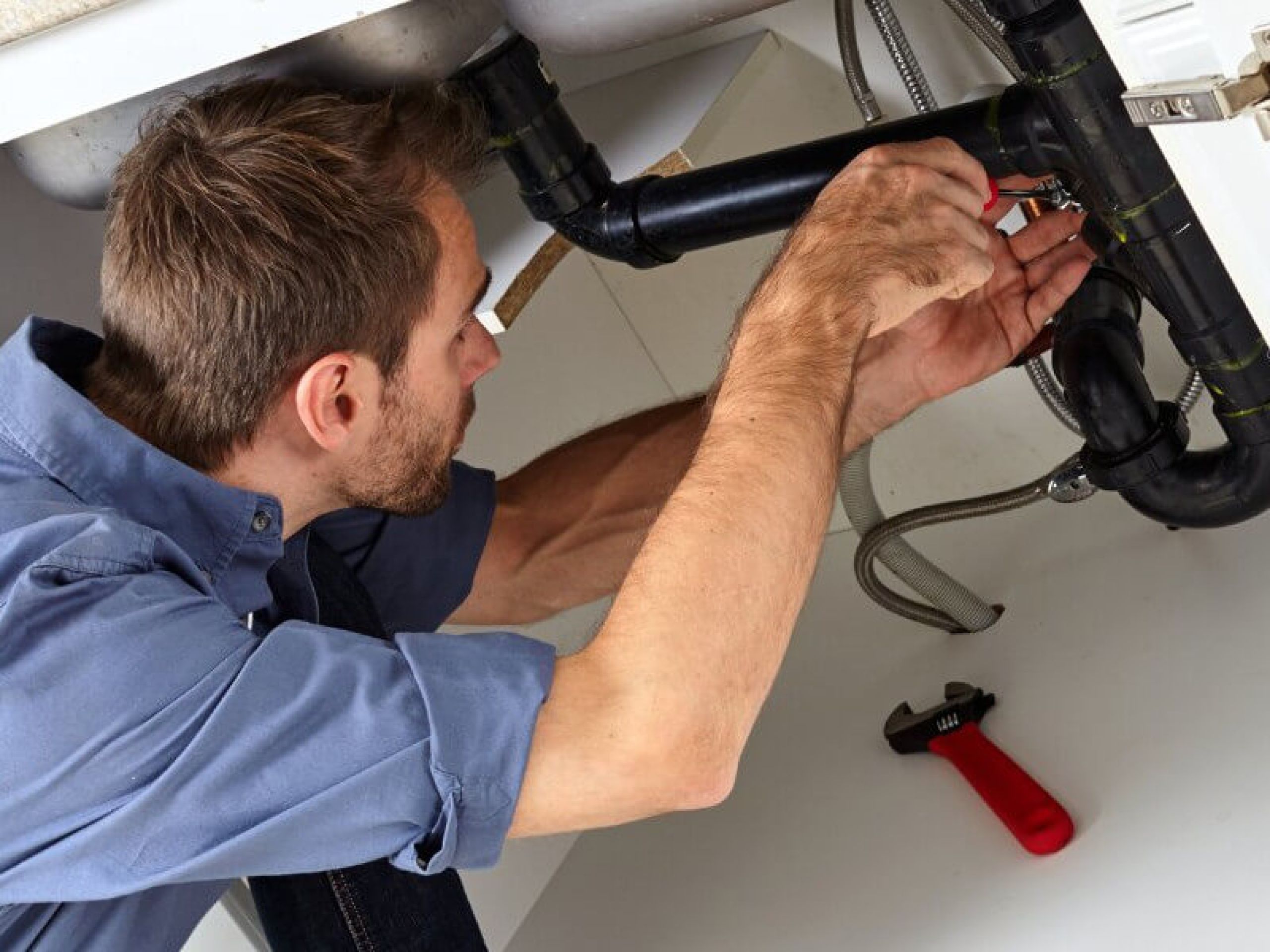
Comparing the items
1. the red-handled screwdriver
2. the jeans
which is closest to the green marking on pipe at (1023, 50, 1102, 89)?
the red-handled screwdriver

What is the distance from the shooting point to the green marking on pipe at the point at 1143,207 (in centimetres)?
76

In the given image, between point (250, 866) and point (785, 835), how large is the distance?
19.3 inches

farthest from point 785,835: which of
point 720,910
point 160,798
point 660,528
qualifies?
point 160,798

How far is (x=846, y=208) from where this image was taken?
0.84m

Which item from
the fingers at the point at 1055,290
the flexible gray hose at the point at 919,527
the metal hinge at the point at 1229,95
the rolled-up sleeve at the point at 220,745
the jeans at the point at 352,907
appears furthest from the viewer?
the flexible gray hose at the point at 919,527

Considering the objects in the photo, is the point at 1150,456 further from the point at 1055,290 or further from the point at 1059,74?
the point at 1059,74

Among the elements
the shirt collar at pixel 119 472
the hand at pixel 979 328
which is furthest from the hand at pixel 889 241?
the shirt collar at pixel 119 472

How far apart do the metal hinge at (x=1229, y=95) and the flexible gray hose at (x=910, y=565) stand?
0.60 metres

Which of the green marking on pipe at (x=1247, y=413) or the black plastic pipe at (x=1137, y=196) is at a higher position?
the black plastic pipe at (x=1137, y=196)

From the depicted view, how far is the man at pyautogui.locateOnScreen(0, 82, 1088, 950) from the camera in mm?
730

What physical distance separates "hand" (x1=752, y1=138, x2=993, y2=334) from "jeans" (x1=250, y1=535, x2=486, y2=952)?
411 mm

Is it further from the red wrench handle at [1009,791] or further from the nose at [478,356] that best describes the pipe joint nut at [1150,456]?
the nose at [478,356]

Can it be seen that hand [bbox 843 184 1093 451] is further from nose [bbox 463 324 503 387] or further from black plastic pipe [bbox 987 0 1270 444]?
nose [bbox 463 324 503 387]

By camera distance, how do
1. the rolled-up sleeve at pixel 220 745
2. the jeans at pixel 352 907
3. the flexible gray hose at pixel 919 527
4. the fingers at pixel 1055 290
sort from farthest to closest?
1. the flexible gray hose at pixel 919 527
2. the jeans at pixel 352 907
3. the fingers at pixel 1055 290
4. the rolled-up sleeve at pixel 220 745
